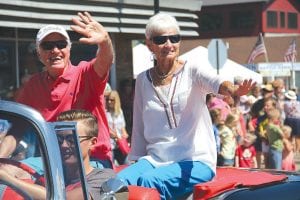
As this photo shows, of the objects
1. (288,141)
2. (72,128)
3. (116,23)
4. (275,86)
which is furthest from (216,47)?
(72,128)

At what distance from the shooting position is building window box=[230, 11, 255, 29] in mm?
47781

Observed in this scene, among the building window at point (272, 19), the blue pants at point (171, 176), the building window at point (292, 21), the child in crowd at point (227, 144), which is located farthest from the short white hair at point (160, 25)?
the building window at point (292, 21)

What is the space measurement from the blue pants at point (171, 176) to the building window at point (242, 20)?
44.3 m

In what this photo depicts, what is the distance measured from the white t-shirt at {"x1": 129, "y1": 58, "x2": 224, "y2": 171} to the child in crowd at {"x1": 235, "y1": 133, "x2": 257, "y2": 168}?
6398 millimetres

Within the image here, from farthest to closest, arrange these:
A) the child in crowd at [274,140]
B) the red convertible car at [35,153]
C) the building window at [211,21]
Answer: the building window at [211,21]
the child in crowd at [274,140]
the red convertible car at [35,153]

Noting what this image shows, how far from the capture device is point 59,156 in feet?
9.20

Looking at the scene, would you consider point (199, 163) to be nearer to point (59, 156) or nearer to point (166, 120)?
point (166, 120)

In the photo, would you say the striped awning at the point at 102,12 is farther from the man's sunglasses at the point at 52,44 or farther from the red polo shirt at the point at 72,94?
the man's sunglasses at the point at 52,44

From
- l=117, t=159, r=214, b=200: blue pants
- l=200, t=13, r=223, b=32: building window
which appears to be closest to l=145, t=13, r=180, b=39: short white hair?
l=117, t=159, r=214, b=200: blue pants

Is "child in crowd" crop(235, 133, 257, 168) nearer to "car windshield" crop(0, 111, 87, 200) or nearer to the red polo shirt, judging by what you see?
the red polo shirt

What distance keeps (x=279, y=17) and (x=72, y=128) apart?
50.1 metres

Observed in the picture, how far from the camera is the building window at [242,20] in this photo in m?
47.8

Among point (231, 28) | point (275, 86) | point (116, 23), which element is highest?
point (231, 28)

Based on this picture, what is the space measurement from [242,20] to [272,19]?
3.31 metres
